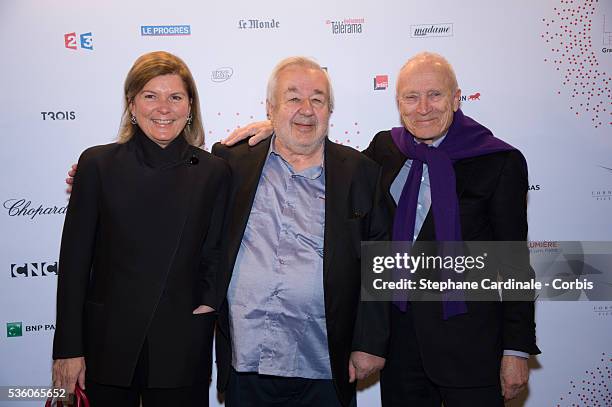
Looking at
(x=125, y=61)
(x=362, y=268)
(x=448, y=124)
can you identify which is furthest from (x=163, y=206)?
(x=125, y=61)

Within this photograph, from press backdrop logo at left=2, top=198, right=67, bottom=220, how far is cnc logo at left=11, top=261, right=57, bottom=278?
28 cm

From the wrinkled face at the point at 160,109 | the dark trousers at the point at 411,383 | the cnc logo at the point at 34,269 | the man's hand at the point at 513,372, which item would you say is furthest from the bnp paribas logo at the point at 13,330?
the man's hand at the point at 513,372

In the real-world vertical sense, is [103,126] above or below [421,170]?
above

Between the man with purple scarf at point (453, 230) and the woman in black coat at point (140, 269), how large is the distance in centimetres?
43

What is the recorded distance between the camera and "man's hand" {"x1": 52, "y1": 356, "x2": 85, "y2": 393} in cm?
206

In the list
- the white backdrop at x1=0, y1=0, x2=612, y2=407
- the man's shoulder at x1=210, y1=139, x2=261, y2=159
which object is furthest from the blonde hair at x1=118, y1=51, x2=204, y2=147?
the white backdrop at x1=0, y1=0, x2=612, y2=407

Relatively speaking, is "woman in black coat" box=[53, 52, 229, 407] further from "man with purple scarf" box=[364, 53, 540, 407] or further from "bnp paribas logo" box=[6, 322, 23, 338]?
"bnp paribas logo" box=[6, 322, 23, 338]

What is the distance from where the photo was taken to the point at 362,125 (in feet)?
10.9

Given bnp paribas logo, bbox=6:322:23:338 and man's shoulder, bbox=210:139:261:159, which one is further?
bnp paribas logo, bbox=6:322:23:338

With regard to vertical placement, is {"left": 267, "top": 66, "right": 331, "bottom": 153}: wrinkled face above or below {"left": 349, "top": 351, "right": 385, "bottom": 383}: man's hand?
above

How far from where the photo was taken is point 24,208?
10.6 ft

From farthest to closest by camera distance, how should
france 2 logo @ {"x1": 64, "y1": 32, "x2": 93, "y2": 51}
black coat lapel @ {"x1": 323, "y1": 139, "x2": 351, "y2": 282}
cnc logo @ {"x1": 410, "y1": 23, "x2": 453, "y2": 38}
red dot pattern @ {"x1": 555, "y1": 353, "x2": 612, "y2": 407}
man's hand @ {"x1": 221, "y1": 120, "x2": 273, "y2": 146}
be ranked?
red dot pattern @ {"x1": 555, "y1": 353, "x2": 612, "y2": 407}
cnc logo @ {"x1": 410, "y1": 23, "x2": 453, "y2": 38}
france 2 logo @ {"x1": 64, "y1": 32, "x2": 93, "y2": 51}
man's hand @ {"x1": 221, "y1": 120, "x2": 273, "y2": 146}
black coat lapel @ {"x1": 323, "y1": 139, "x2": 351, "y2": 282}

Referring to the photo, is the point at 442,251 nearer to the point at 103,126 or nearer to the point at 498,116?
the point at 498,116

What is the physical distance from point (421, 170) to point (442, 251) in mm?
354
